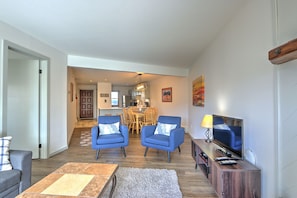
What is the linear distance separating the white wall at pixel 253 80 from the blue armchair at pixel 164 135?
1059mm

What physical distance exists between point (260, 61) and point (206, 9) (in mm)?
997

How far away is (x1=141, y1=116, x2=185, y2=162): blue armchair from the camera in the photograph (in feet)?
11.6

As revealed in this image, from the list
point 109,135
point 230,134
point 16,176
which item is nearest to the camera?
point 16,176

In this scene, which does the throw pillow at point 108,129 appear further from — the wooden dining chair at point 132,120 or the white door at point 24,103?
the wooden dining chair at point 132,120

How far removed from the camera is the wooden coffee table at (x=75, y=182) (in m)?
1.48

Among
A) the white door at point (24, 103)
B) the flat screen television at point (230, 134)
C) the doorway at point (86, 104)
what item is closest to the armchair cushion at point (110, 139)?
the white door at point (24, 103)

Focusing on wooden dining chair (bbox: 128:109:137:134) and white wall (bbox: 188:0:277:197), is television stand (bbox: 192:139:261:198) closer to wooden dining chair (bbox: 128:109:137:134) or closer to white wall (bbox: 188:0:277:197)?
white wall (bbox: 188:0:277:197)

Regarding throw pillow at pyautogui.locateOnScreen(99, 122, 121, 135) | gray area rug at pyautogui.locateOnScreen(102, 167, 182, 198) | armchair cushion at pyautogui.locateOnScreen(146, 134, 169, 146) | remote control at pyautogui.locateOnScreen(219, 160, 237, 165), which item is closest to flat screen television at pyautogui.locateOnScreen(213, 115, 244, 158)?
remote control at pyautogui.locateOnScreen(219, 160, 237, 165)

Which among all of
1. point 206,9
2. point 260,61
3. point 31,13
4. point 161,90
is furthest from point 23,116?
point 161,90

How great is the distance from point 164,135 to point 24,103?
3135 mm

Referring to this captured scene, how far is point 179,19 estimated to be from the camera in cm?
261

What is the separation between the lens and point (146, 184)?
2.49 meters

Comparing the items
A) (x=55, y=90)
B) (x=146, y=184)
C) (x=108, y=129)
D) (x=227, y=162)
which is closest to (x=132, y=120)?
(x=108, y=129)

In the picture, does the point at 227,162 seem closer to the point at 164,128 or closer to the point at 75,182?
the point at 75,182
